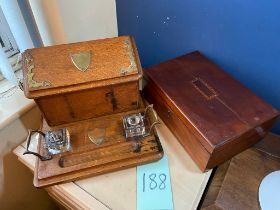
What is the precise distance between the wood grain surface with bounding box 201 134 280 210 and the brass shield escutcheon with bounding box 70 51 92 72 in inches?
15.9

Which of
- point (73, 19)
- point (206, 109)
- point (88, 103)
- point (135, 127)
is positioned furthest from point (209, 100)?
point (73, 19)

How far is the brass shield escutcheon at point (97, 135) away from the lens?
2.02 ft

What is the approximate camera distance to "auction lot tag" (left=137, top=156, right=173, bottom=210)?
21.1 inches

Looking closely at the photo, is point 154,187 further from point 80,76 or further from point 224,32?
point 224,32

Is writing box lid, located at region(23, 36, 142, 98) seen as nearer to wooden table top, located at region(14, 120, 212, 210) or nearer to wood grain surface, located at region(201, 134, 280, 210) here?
wooden table top, located at region(14, 120, 212, 210)

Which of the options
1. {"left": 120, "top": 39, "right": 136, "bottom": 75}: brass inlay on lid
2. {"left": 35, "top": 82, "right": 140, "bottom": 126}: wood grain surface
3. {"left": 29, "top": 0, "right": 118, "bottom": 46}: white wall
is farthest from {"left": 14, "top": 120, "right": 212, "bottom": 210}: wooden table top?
{"left": 29, "top": 0, "right": 118, "bottom": 46}: white wall

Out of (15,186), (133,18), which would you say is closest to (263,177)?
(133,18)

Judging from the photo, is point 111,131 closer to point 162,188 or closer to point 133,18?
point 162,188

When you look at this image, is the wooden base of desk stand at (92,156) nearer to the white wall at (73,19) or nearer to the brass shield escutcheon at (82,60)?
the brass shield escutcheon at (82,60)

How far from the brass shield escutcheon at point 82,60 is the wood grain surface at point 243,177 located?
15.9 inches

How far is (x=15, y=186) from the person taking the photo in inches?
31.6

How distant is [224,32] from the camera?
0.65 m

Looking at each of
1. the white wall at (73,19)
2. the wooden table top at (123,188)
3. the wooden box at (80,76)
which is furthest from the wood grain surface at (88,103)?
the white wall at (73,19)

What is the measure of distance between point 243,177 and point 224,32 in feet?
1.21
